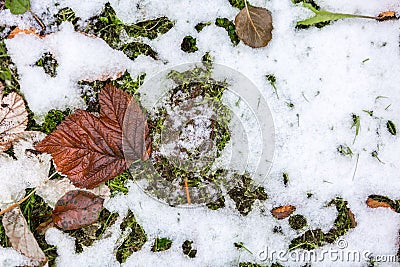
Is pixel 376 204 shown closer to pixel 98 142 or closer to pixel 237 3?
pixel 237 3

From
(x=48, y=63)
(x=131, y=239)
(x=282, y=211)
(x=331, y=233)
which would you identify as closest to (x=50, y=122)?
(x=48, y=63)

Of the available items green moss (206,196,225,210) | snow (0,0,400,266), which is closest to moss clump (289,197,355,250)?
snow (0,0,400,266)

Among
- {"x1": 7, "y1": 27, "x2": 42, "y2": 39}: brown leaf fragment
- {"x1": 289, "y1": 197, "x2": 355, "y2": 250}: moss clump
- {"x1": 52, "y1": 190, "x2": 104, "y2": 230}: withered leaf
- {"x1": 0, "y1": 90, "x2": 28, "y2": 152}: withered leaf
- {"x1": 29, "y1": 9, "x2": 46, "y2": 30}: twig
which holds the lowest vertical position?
{"x1": 289, "y1": 197, "x2": 355, "y2": 250}: moss clump

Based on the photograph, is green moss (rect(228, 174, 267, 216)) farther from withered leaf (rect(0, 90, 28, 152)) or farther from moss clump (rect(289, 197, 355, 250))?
withered leaf (rect(0, 90, 28, 152))

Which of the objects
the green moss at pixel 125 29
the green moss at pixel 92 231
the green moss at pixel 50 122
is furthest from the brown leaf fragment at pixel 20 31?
the green moss at pixel 92 231

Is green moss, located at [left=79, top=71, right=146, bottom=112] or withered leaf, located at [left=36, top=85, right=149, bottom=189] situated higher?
green moss, located at [left=79, top=71, right=146, bottom=112]

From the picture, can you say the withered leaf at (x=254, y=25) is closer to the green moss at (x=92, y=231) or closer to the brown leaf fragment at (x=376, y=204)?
the brown leaf fragment at (x=376, y=204)

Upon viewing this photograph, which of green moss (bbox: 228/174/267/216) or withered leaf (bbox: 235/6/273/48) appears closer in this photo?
withered leaf (bbox: 235/6/273/48)
